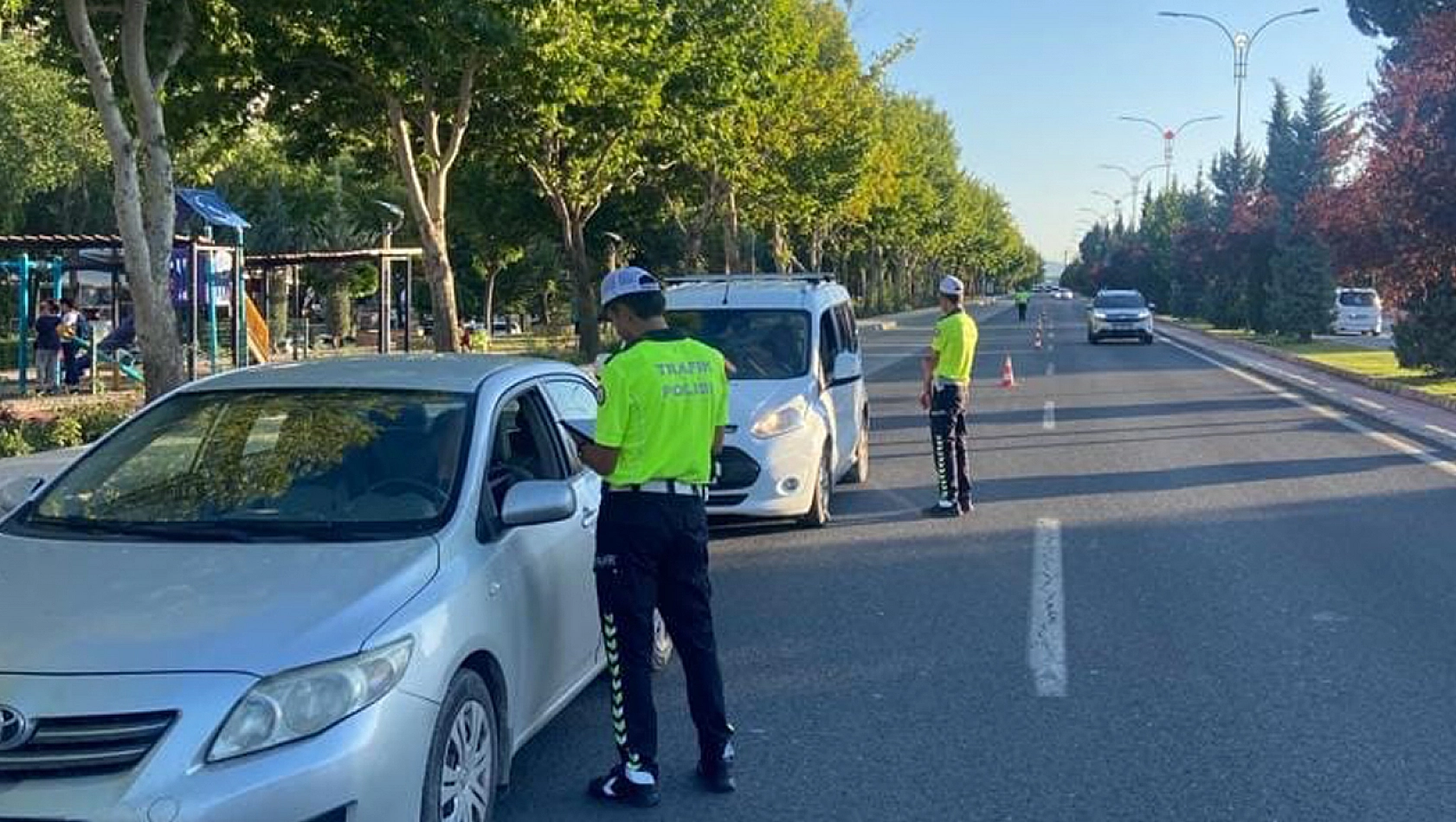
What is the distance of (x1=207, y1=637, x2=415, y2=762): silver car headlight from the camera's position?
3830 mm

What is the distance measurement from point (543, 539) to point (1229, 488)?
910 centimetres

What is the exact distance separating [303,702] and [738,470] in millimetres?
6528

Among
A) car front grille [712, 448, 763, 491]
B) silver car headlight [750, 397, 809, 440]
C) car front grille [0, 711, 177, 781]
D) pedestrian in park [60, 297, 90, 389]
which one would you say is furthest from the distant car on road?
car front grille [0, 711, 177, 781]

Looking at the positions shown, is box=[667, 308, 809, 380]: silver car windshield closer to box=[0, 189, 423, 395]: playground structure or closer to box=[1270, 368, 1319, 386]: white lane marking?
box=[0, 189, 423, 395]: playground structure

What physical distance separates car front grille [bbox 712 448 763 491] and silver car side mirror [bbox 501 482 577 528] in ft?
17.1

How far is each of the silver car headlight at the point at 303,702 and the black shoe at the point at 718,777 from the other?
64.6 inches

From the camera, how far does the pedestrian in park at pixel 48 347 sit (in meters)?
22.8

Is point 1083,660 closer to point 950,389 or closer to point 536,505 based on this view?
point 536,505

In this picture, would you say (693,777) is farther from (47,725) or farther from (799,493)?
(799,493)

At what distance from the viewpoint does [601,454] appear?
203 inches

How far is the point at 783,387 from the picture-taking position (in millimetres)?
10898

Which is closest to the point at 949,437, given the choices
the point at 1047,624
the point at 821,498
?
the point at 821,498

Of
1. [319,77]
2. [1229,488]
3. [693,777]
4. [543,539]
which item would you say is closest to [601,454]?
[543,539]

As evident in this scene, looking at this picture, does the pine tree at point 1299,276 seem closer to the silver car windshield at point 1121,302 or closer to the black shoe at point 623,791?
the silver car windshield at point 1121,302
